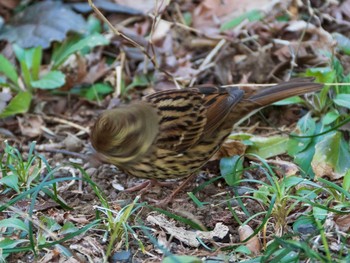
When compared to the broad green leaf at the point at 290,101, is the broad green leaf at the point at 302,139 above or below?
below

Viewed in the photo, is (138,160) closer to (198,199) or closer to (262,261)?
(198,199)

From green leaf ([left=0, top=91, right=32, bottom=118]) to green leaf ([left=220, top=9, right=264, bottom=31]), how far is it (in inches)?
76.8

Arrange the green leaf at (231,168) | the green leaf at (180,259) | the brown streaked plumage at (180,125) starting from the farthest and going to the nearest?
the green leaf at (231,168), the brown streaked plumage at (180,125), the green leaf at (180,259)

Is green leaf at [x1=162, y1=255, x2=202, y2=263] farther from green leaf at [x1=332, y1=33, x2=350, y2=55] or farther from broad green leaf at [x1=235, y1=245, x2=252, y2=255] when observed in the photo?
green leaf at [x1=332, y1=33, x2=350, y2=55]

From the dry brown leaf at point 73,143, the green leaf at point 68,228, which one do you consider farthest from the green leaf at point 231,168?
the dry brown leaf at point 73,143

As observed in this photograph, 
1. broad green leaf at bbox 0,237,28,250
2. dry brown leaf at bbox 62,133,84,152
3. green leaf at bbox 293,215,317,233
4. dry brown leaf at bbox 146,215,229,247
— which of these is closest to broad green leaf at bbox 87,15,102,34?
dry brown leaf at bbox 62,133,84,152

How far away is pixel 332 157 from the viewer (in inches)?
186

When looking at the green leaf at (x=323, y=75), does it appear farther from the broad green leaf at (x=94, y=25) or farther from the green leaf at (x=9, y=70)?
the green leaf at (x=9, y=70)

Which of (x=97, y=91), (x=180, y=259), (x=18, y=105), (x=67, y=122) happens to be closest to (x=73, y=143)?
(x=67, y=122)

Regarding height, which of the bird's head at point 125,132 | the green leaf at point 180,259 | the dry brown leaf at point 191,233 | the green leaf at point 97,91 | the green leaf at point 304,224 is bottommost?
the green leaf at point 97,91

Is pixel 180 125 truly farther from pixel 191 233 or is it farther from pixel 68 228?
pixel 68 228

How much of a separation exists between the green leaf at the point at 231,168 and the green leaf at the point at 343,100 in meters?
0.82

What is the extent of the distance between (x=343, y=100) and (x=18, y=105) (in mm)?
2585

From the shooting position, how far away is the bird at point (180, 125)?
4.25 m
